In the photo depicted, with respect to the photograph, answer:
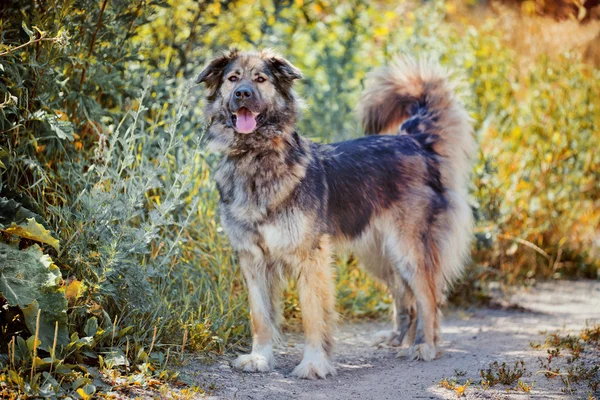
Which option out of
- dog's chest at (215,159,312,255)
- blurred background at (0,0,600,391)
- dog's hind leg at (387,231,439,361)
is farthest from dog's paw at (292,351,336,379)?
dog's hind leg at (387,231,439,361)

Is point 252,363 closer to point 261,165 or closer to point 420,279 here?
point 261,165

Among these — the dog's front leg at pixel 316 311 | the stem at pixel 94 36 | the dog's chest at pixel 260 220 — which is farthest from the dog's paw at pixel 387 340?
the stem at pixel 94 36

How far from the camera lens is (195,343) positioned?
4109mm

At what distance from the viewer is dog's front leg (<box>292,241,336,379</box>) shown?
4.06 m

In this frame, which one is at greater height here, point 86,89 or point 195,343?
point 86,89

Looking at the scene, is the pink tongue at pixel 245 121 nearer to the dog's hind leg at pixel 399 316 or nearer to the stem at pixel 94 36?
the stem at pixel 94 36

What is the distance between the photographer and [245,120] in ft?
13.3

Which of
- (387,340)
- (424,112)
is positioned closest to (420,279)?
(387,340)

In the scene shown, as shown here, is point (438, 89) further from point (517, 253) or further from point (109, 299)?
point (109, 299)

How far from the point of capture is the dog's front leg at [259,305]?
4.16 meters

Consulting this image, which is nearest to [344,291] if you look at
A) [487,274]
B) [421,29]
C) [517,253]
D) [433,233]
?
[433,233]

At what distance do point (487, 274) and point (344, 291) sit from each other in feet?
5.15

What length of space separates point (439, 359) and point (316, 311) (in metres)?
1.00

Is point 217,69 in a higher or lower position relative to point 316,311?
higher
